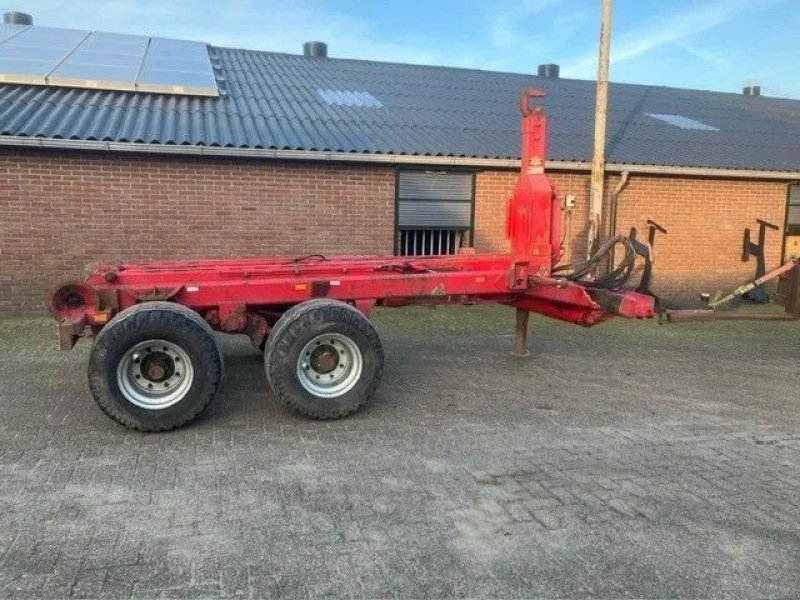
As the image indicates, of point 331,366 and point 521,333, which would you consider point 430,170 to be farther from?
point 331,366

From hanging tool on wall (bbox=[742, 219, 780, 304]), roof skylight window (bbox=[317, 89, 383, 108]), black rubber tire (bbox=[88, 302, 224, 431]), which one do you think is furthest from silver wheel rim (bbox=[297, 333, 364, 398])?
hanging tool on wall (bbox=[742, 219, 780, 304])

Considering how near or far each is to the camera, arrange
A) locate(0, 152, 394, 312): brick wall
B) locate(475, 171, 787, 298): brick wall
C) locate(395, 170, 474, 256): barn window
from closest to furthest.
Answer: locate(0, 152, 394, 312): brick wall, locate(395, 170, 474, 256): barn window, locate(475, 171, 787, 298): brick wall

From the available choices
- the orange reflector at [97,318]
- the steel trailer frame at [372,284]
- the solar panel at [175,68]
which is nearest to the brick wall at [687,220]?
the steel trailer frame at [372,284]

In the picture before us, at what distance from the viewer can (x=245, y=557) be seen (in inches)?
128

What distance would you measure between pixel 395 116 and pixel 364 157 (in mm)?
2331

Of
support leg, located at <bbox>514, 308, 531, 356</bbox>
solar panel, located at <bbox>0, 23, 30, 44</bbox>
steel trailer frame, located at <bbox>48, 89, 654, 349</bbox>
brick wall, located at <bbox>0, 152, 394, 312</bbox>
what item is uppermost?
solar panel, located at <bbox>0, 23, 30, 44</bbox>

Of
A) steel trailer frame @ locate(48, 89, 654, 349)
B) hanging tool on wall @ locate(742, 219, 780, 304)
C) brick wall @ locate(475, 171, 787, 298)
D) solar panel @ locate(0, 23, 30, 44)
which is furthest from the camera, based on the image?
solar panel @ locate(0, 23, 30, 44)

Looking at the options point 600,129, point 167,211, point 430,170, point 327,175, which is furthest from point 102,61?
point 600,129

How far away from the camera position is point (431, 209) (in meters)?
11.2

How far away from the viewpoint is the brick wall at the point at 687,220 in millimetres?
11820

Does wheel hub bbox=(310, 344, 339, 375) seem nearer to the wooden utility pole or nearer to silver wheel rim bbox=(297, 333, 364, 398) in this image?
silver wheel rim bbox=(297, 333, 364, 398)

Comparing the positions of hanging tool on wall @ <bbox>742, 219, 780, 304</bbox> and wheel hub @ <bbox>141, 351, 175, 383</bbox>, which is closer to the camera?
wheel hub @ <bbox>141, 351, 175, 383</bbox>

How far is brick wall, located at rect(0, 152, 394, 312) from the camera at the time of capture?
9547 millimetres

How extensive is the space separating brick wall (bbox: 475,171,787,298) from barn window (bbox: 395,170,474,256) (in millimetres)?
465
